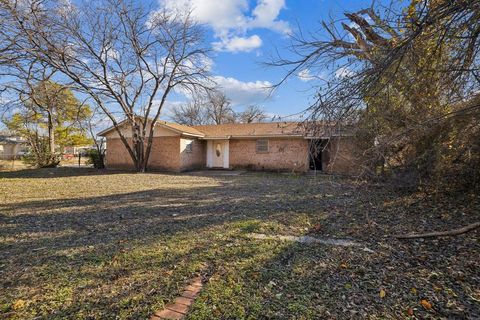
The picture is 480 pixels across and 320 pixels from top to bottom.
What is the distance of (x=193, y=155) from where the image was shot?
55.7ft

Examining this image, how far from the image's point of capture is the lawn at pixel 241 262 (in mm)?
2254

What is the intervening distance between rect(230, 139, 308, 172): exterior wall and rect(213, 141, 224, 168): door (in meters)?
0.87

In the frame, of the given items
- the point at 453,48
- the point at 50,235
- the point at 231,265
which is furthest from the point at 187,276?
the point at 453,48

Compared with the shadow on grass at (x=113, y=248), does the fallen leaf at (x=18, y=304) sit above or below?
below

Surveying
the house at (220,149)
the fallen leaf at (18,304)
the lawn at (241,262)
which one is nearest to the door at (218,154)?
the house at (220,149)

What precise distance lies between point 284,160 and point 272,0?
12350mm

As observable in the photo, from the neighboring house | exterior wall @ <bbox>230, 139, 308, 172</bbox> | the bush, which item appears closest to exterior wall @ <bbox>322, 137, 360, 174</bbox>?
exterior wall @ <bbox>230, 139, 308, 172</bbox>

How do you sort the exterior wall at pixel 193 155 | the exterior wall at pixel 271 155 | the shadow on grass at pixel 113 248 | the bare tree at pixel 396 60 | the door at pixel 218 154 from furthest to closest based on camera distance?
the door at pixel 218 154
the exterior wall at pixel 193 155
the exterior wall at pixel 271 155
the bare tree at pixel 396 60
the shadow on grass at pixel 113 248

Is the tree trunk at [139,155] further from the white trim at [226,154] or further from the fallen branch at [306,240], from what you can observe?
the fallen branch at [306,240]

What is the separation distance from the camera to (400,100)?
192 inches

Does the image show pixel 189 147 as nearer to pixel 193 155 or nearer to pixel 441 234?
pixel 193 155

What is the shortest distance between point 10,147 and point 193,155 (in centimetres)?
3913

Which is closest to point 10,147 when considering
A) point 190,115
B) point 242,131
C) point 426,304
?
point 190,115

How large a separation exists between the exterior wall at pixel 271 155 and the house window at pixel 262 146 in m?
0.19
